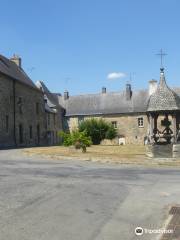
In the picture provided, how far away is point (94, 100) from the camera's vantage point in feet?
203

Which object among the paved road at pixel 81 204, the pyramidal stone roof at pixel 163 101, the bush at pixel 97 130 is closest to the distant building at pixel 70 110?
the pyramidal stone roof at pixel 163 101

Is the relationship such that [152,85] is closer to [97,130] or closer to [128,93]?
[128,93]

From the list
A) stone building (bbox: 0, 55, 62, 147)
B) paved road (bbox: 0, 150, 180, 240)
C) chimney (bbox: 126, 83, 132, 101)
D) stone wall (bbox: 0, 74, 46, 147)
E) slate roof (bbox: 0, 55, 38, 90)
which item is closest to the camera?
paved road (bbox: 0, 150, 180, 240)

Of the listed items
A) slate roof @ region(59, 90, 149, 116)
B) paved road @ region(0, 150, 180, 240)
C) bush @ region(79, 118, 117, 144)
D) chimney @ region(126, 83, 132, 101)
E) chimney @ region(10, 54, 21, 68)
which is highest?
chimney @ region(10, 54, 21, 68)

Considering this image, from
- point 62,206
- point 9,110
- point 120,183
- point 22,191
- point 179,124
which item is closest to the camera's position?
point 62,206

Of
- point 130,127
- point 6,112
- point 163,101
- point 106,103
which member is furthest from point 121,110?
point 163,101

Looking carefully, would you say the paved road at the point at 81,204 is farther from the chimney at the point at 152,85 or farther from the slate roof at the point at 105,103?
the chimney at the point at 152,85

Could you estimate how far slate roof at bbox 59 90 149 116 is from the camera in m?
58.4

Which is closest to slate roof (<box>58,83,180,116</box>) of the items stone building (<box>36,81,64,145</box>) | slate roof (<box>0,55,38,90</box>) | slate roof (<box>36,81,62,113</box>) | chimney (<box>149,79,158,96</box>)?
chimney (<box>149,79,158,96</box>)

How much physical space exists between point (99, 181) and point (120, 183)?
2.24ft

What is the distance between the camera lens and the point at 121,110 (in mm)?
58625

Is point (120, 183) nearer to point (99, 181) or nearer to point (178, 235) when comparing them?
point (99, 181)

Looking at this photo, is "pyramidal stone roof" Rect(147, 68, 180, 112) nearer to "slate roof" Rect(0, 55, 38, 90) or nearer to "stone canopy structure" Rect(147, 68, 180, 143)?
"stone canopy structure" Rect(147, 68, 180, 143)

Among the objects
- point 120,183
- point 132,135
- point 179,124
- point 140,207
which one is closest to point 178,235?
point 140,207
